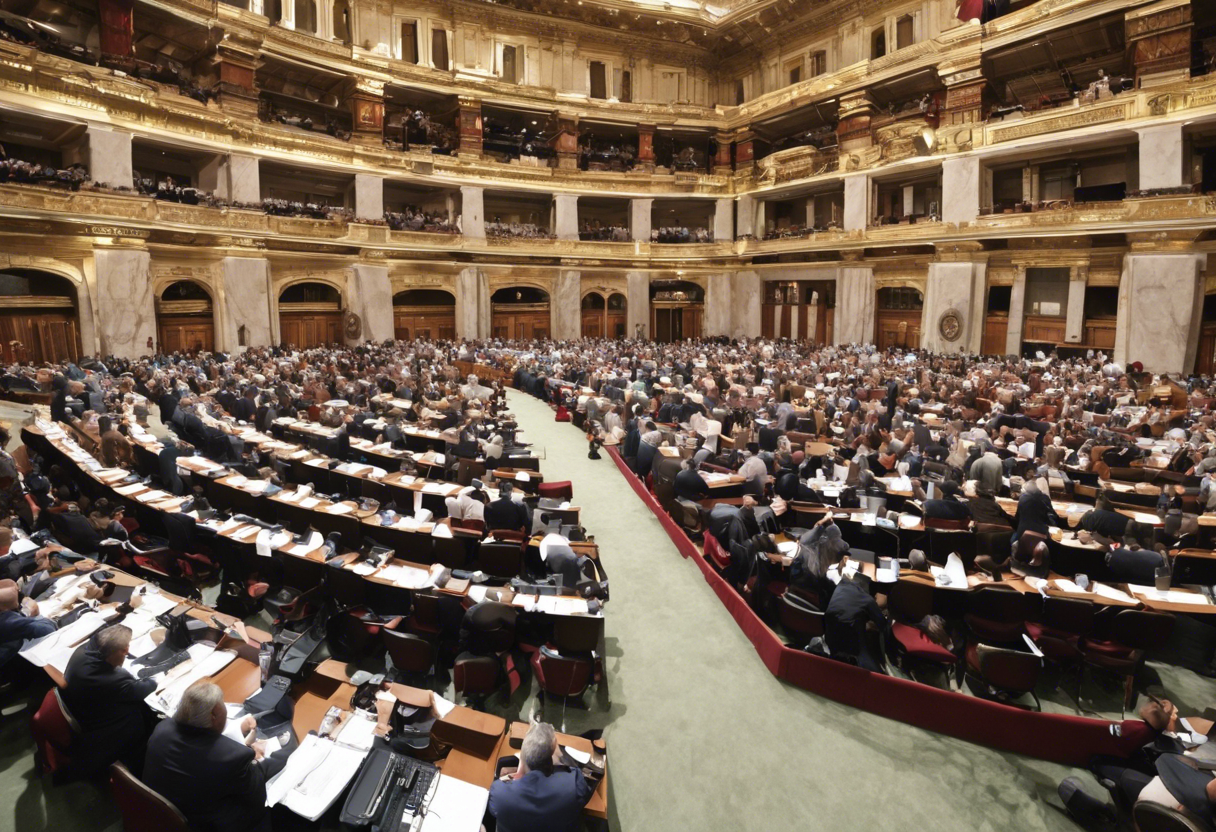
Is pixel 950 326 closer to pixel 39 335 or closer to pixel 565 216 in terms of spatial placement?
pixel 565 216

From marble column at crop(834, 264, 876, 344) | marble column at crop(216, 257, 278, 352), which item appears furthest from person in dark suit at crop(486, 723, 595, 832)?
marble column at crop(834, 264, 876, 344)

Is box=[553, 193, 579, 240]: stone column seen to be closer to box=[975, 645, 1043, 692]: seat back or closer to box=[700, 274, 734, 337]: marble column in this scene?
box=[700, 274, 734, 337]: marble column

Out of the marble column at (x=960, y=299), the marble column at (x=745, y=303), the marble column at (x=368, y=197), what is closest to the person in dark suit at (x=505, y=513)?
the marble column at (x=960, y=299)

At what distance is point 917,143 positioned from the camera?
2798 centimetres

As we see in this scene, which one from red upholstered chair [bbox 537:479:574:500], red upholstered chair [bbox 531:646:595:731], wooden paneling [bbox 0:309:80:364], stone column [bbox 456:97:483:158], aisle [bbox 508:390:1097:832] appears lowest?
aisle [bbox 508:390:1097:832]

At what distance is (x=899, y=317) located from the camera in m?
30.8

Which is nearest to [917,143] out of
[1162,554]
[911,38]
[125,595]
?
[911,38]

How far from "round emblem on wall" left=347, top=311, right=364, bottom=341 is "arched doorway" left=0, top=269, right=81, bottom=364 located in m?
10.6

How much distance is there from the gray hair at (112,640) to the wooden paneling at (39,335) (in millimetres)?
22679

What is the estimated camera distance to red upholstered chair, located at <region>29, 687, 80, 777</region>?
4387mm

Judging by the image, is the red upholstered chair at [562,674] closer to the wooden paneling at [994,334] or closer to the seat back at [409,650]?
the seat back at [409,650]

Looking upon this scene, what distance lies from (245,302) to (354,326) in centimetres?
522

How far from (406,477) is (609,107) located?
3162 cm

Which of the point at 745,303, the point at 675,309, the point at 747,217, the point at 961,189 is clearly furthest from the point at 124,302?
→ the point at 961,189
